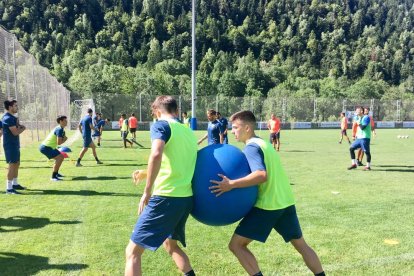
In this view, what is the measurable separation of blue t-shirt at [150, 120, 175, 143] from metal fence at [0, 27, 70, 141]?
12.8m

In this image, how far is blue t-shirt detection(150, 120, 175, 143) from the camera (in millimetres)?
3953

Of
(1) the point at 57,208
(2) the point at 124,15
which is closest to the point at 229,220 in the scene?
(1) the point at 57,208

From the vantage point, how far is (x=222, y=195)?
12.8 ft

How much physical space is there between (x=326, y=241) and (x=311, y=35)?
611ft

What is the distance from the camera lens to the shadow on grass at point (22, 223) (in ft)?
22.6

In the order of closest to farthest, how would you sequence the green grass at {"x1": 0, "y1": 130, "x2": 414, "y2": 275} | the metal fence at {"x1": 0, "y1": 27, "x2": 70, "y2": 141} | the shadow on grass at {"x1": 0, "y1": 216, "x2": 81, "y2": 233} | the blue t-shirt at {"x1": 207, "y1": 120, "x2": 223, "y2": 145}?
1. the green grass at {"x1": 0, "y1": 130, "x2": 414, "y2": 275}
2. the shadow on grass at {"x1": 0, "y1": 216, "x2": 81, "y2": 233}
3. the blue t-shirt at {"x1": 207, "y1": 120, "x2": 223, "y2": 145}
4. the metal fence at {"x1": 0, "y1": 27, "x2": 70, "y2": 141}

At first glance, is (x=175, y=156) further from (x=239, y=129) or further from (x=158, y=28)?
(x=158, y=28)

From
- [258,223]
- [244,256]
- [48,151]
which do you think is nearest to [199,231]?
[244,256]

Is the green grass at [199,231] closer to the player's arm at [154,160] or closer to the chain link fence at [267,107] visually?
the player's arm at [154,160]

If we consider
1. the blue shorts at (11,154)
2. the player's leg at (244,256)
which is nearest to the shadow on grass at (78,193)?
the blue shorts at (11,154)

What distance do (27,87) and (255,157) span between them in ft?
60.9

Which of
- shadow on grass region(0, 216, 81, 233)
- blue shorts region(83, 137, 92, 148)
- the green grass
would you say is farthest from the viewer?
blue shorts region(83, 137, 92, 148)

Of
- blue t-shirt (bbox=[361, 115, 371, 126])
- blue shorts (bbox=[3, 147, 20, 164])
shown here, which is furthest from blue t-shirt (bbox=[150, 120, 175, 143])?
blue t-shirt (bbox=[361, 115, 371, 126])

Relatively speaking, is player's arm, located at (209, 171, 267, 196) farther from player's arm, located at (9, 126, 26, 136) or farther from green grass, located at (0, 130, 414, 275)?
player's arm, located at (9, 126, 26, 136)
